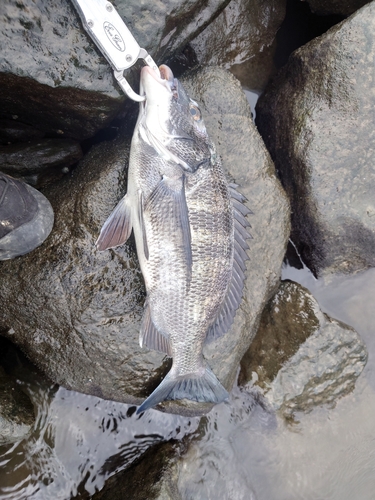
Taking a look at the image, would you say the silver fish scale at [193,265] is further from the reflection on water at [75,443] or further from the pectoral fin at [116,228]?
the reflection on water at [75,443]

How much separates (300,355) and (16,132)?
3676 mm

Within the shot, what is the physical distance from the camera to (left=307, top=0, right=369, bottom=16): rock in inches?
166

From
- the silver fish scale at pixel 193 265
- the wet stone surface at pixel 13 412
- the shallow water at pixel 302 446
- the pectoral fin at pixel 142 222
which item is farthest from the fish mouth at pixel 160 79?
the wet stone surface at pixel 13 412

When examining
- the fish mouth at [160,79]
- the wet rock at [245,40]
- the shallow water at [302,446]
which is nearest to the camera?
the fish mouth at [160,79]

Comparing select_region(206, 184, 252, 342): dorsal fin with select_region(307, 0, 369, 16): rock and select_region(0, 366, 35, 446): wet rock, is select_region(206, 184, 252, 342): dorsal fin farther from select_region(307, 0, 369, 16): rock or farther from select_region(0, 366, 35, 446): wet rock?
select_region(307, 0, 369, 16): rock

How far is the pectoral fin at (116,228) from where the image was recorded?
3.19 meters

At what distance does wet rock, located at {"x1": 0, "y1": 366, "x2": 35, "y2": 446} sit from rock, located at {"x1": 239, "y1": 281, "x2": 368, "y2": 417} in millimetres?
2102

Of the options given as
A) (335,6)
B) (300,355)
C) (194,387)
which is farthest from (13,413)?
(335,6)

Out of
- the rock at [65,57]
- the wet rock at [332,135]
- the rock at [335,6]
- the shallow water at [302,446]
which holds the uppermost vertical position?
the rock at [335,6]

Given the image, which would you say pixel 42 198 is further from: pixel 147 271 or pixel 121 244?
pixel 147 271

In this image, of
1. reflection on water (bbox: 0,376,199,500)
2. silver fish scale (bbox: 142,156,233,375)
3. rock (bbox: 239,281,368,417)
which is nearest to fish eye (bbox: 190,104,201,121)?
silver fish scale (bbox: 142,156,233,375)

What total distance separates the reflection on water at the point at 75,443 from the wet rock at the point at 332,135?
2.51 m

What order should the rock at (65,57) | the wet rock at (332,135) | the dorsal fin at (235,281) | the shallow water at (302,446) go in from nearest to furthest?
the rock at (65,57)
the dorsal fin at (235,281)
the wet rock at (332,135)
the shallow water at (302,446)

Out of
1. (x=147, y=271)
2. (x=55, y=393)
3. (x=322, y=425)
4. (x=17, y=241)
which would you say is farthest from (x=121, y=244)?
(x=322, y=425)
